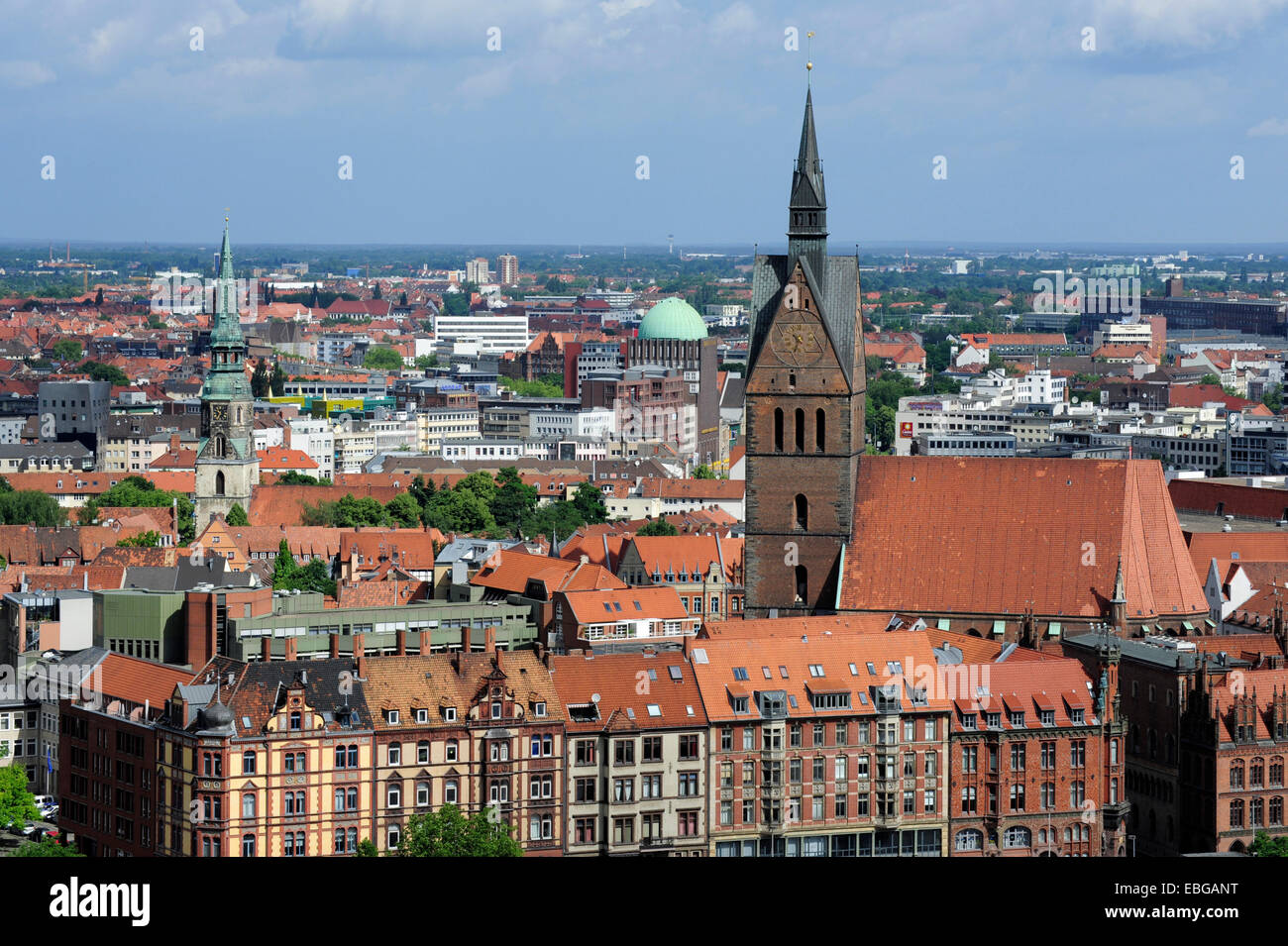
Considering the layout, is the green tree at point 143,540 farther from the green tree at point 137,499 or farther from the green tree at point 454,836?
the green tree at point 454,836

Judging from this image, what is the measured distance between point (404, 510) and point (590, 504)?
1245 centimetres

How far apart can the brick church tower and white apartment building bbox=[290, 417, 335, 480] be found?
11690 cm

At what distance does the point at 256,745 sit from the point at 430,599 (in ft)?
112

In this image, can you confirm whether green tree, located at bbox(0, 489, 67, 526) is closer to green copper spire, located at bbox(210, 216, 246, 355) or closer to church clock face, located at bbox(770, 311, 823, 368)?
green copper spire, located at bbox(210, 216, 246, 355)

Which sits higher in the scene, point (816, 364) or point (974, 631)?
point (816, 364)

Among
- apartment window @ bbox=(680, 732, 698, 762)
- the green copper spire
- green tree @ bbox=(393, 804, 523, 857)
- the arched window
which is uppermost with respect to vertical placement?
the green copper spire

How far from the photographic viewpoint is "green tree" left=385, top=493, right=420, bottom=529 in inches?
5103

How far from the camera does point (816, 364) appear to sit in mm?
67250

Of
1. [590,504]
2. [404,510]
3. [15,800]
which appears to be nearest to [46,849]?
[15,800]

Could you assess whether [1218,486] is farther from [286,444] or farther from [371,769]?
[286,444]

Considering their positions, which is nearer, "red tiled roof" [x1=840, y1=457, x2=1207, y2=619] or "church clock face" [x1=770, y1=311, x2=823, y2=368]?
"red tiled roof" [x1=840, y1=457, x2=1207, y2=619]

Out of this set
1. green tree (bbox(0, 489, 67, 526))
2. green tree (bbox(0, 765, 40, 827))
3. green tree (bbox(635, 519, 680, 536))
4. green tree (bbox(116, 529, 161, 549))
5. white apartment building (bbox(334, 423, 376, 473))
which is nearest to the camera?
green tree (bbox(0, 765, 40, 827))

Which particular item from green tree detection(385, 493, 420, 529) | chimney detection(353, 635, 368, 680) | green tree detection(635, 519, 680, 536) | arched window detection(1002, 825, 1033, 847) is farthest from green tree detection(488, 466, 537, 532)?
arched window detection(1002, 825, 1033, 847)
